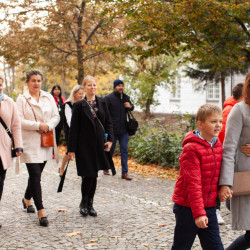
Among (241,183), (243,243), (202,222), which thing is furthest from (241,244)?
(202,222)

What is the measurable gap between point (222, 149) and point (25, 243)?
8.99 feet

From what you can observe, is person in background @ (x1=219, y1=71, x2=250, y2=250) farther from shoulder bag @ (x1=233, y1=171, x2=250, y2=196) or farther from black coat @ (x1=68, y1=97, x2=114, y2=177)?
black coat @ (x1=68, y1=97, x2=114, y2=177)

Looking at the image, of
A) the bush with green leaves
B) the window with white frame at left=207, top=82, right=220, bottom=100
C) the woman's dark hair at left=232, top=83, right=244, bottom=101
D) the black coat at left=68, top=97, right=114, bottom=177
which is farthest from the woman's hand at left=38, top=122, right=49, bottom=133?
the window with white frame at left=207, top=82, right=220, bottom=100

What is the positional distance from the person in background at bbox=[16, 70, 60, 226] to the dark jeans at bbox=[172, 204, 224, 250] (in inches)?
111

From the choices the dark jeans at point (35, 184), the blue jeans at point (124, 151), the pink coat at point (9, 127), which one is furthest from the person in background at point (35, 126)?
the blue jeans at point (124, 151)

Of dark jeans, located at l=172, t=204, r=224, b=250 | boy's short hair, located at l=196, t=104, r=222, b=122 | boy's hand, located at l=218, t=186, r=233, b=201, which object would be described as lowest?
dark jeans, located at l=172, t=204, r=224, b=250

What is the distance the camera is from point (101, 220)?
575 centimetres

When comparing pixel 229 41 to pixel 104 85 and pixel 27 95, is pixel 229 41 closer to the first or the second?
pixel 27 95

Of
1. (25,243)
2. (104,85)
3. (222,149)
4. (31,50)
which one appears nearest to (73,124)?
(25,243)

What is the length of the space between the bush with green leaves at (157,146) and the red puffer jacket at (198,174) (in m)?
7.03

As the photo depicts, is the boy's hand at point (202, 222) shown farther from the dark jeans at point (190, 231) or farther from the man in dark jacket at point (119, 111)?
the man in dark jacket at point (119, 111)

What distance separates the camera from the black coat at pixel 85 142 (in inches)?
231

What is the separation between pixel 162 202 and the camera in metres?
6.86

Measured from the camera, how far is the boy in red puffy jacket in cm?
309
